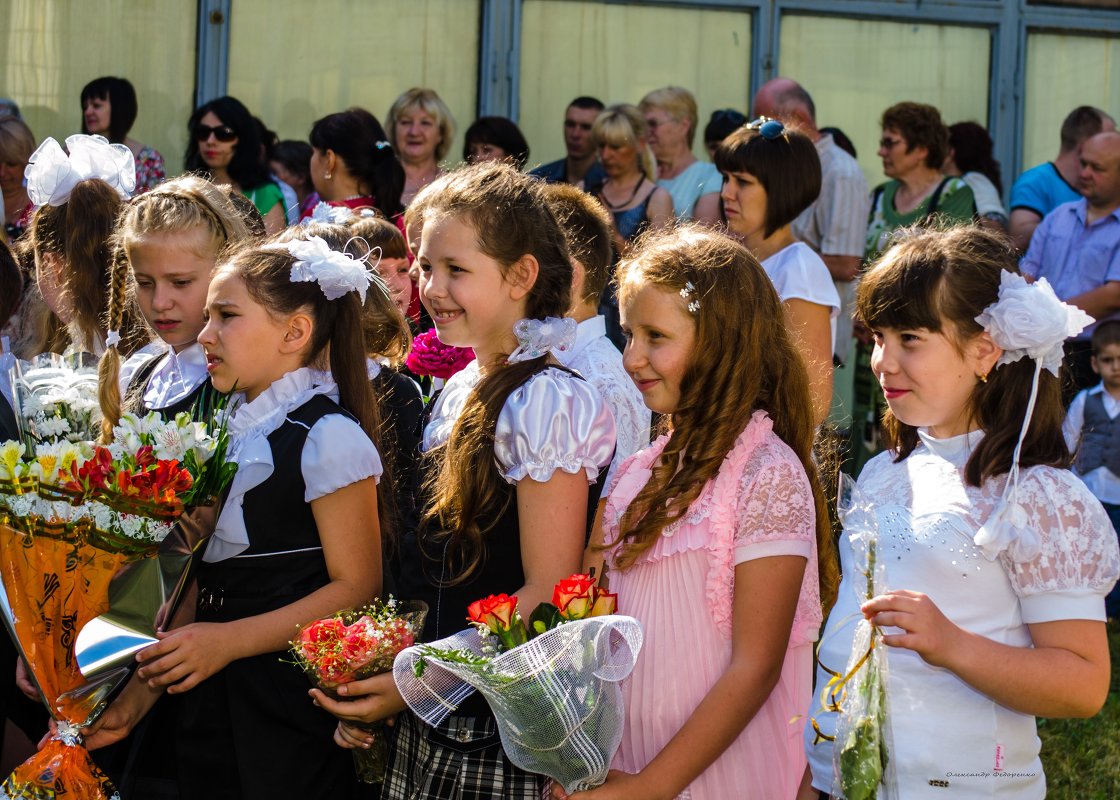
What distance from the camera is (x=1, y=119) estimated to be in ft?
25.2

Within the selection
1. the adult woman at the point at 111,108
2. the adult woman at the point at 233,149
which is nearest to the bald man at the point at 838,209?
the adult woman at the point at 233,149

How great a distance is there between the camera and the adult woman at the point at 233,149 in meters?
7.32

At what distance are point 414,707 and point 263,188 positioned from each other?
5008mm

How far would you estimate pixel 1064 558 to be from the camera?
2.72 meters

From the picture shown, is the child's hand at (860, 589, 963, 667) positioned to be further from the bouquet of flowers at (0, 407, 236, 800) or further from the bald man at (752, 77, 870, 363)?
the bald man at (752, 77, 870, 363)

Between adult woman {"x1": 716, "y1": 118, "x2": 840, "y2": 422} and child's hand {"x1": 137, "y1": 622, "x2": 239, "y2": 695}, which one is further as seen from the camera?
adult woman {"x1": 716, "y1": 118, "x2": 840, "y2": 422}

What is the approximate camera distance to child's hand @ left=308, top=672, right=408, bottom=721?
2951 mm

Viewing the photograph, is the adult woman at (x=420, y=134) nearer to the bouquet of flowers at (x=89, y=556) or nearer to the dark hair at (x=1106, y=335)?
the dark hair at (x=1106, y=335)

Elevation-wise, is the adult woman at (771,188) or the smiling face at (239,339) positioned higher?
the adult woman at (771,188)

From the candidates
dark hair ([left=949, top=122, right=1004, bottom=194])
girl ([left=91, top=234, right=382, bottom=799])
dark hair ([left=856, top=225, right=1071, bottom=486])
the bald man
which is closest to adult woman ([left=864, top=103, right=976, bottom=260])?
the bald man

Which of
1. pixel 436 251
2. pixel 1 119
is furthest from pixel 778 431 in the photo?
pixel 1 119

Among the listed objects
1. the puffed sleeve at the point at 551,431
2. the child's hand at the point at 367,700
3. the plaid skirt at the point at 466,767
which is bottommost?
the plaid skirt at the point at 466,767

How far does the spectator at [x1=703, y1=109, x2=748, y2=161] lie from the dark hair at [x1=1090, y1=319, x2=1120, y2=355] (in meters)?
2.55

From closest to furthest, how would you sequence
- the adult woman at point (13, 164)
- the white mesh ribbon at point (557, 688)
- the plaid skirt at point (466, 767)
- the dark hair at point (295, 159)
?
the white mesh ribbon at point (557, 688) < the plaid skirt at point (466, 767) < the adult woman at point (13, 164) < the dark hair at point (295, 159)
